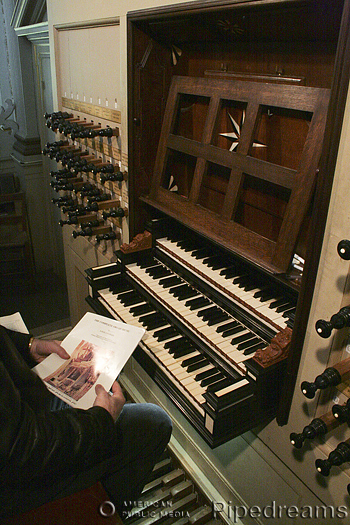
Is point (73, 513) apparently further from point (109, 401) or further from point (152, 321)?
point (152, 321)

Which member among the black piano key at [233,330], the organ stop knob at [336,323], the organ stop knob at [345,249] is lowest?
the black piano key at [233,330]

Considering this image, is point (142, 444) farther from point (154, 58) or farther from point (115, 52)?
point (115, 52)

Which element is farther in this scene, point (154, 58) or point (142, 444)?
point (154, 58)

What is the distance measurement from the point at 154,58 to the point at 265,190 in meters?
0.92

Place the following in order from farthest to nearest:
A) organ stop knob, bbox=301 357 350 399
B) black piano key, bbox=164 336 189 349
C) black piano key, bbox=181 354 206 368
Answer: black piano key, bbox=164 336 189 349 → black piano key, bbox=181 354 206 368 → organ stop knob, bbox=301 357 350 399

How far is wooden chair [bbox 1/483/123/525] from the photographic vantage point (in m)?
1.36

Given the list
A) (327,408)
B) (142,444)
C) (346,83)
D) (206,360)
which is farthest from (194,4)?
(142,444)

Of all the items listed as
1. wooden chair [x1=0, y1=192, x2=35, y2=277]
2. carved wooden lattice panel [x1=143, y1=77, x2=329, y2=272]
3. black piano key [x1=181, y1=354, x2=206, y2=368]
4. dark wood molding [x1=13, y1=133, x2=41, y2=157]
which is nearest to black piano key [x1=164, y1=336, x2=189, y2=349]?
black piano key [x1=181, y1=354, x2=206, y2=368]

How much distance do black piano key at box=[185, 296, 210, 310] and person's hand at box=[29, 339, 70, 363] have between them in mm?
586

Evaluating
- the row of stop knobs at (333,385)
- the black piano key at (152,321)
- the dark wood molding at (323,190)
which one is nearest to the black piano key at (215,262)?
the black piano key at (152,321)

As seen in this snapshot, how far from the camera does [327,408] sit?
1443 mm

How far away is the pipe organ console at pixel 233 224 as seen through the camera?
1.36 meters

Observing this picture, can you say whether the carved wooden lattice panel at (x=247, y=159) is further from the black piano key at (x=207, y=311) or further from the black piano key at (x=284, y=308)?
the black piano key at (x=207, y=311)

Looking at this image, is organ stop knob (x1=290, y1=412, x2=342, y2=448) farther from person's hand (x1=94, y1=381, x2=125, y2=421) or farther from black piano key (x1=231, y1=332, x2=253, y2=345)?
person's hand (x1=94, y1=381, x2=125, y2=421)
